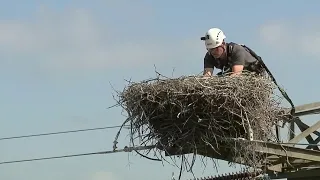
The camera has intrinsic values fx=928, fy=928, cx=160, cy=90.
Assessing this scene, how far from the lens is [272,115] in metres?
10.2

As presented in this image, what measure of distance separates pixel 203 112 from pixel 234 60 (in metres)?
0.86

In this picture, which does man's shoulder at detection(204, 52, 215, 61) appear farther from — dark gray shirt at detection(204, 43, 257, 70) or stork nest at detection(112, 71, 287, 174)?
stork nest at detection(112, 71, 287, 174)

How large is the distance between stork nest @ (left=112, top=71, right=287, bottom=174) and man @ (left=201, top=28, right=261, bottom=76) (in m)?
0.42

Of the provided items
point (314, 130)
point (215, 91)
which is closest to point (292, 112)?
point (314, 130)

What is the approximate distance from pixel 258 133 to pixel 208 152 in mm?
587

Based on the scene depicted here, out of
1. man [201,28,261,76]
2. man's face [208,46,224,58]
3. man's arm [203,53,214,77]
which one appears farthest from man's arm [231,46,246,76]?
man's arm [203,53,214,77]

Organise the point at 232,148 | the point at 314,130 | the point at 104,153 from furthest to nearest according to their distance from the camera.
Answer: the point at 314,130 < the point at 104,153 < the point at 232,148

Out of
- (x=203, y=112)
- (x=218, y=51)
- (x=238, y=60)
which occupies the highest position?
(x=218, y=51)

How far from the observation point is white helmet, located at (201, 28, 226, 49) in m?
10.3

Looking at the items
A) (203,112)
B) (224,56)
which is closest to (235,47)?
(224,56)

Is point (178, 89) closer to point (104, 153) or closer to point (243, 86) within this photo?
point (243, 86)

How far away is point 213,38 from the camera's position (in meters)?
10.3

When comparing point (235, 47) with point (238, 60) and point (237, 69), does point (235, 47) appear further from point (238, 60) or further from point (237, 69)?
point (237, 69)

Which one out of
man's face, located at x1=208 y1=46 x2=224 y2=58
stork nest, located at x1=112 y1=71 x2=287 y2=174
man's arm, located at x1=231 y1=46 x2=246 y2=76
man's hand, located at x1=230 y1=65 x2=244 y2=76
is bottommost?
stork nest, located at x1=112 y1=71 x2=287 y2=174
